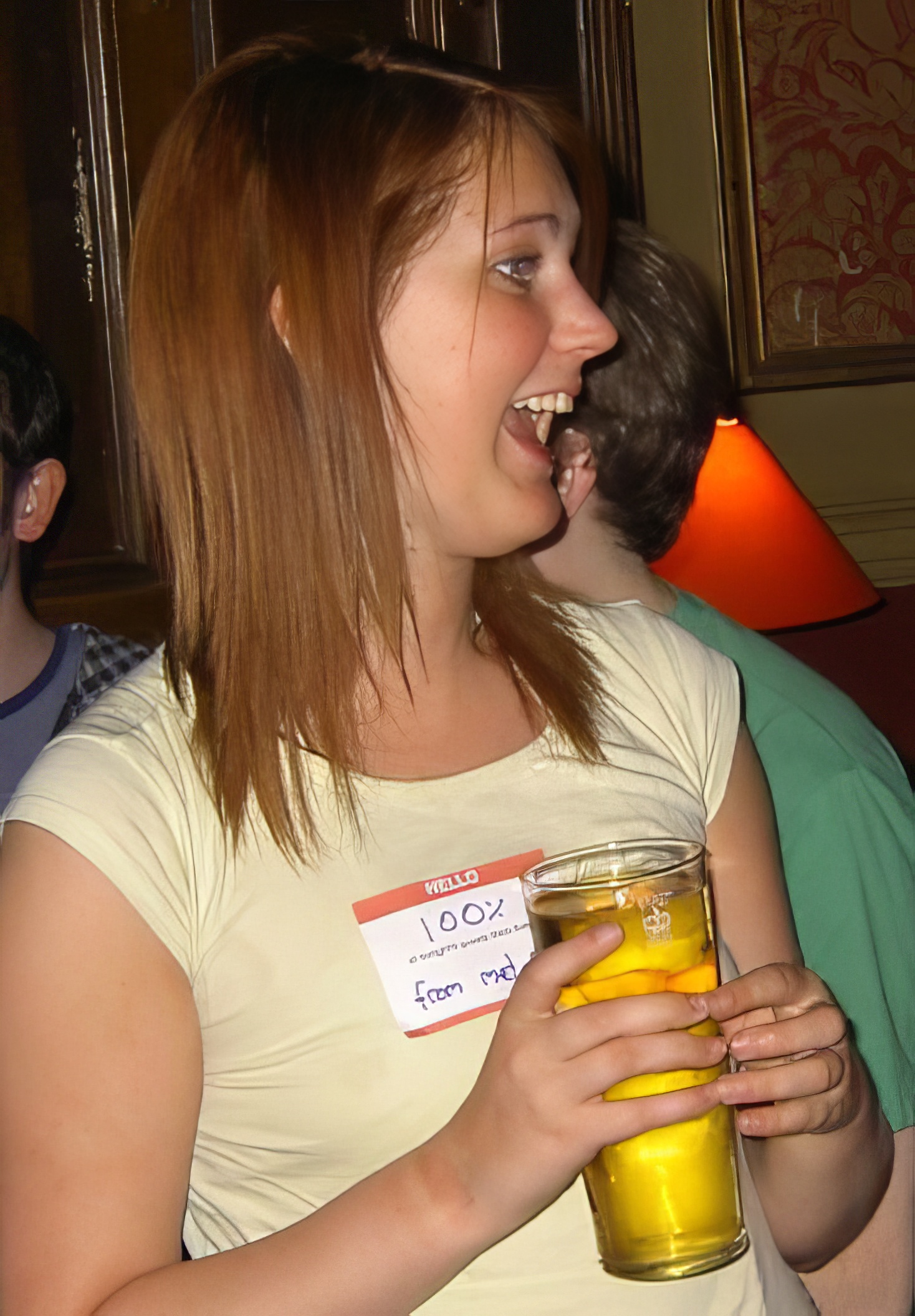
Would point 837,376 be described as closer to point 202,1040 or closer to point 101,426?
point 101,426

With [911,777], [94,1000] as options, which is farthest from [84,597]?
[94,1000]

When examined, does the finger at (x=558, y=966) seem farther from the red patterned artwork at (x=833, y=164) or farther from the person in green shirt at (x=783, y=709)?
the red patterned artwork at (x=833, y=164)

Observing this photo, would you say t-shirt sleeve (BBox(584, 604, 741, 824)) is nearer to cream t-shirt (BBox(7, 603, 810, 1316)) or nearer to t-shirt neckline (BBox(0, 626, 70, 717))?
cream t-shirt (BBox(7, 603, 810, 1316))

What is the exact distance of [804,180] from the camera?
9.50ft

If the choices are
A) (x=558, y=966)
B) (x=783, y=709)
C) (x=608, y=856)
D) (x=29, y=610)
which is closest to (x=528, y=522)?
(x=608, y=856)

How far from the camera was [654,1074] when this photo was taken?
664mm

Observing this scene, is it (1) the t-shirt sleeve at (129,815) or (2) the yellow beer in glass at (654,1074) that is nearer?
(2) the yellow beer in glass at (654,1074)

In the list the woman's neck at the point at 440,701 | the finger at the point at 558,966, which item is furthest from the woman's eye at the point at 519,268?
the finger at the point at 558,966

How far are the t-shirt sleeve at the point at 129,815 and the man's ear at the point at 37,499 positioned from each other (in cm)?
130

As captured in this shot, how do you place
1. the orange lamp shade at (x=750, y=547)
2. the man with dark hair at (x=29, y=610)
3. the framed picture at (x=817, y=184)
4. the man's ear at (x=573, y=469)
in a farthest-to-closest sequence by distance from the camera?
1. the framed picture at (x=817, y=184)
2. the orange lamp shade at (x=750, y=547)
3. the man with dark hair at (x=29, y=610)
4. the man's ear at (x=573, y=469)

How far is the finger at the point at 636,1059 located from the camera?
0.64 meters

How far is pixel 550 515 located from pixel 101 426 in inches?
61.2

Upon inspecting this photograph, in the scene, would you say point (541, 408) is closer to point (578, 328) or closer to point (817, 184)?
point (578, 328)

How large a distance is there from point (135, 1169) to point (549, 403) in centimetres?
59
